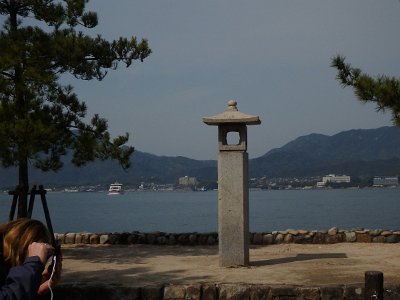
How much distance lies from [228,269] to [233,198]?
1.11 meters

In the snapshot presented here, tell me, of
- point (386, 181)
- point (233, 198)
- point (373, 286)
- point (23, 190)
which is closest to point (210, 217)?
point (23, 190)

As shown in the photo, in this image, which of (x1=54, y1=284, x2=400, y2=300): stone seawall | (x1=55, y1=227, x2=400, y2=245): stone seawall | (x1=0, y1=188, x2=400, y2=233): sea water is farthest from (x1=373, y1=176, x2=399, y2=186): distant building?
(x1=54, y1=284, x2=400, y2=300): stone seawall

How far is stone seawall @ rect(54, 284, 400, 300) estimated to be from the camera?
683 centimetres

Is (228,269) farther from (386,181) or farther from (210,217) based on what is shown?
(386,181)

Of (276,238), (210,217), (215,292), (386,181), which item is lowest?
(210,217)

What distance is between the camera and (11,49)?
1035cm

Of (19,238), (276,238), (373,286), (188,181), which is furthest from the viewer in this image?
(188,181)

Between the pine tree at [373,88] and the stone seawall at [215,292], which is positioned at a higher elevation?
the pine tree at [373,88]

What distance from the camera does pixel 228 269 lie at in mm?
8898

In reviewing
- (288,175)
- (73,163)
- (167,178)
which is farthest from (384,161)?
(73,163)

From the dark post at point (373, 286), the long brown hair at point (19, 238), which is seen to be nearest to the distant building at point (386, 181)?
the dark post at point (373, 286)

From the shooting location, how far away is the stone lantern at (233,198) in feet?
29.9

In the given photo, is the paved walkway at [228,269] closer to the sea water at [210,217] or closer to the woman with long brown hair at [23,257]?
the woman with long brown hair at [23,257]

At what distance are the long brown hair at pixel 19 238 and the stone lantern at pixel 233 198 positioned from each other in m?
6.79
